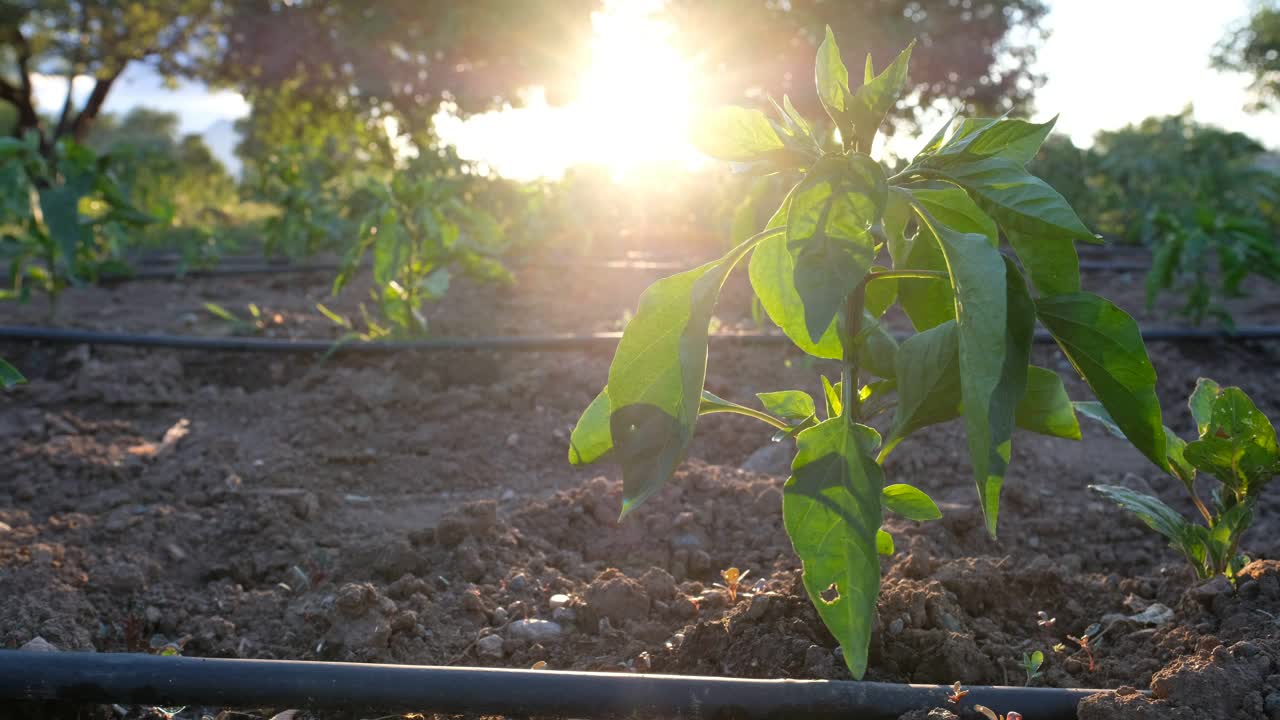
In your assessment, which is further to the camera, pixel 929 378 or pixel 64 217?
pixel 64 217

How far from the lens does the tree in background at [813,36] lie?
11414mm

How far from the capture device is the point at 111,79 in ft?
49.8

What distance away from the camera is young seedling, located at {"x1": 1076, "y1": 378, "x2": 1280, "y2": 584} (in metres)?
1.47

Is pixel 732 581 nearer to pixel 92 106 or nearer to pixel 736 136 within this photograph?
pixel 736 136

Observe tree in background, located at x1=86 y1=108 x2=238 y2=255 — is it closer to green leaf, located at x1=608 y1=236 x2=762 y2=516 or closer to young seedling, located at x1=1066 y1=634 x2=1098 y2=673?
green leaf, located at x1=608 y1=236 x2=762 y2=516

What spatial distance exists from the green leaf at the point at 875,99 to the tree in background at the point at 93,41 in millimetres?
A: 14401

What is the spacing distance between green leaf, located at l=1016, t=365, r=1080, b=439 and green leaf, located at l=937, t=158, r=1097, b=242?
0.57 feet

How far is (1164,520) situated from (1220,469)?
0.38 ft

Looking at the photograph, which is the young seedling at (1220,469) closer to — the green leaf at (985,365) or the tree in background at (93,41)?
the green leaf at (985,365)

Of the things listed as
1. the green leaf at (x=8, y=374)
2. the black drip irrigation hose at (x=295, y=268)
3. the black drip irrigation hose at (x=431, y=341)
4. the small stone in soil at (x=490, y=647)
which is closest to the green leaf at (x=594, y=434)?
the small stone in soil at (x=490, y=647)

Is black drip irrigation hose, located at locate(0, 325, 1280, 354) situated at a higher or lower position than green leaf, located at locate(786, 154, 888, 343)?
lower

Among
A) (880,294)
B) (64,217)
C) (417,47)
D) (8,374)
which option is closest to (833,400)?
(880,294)

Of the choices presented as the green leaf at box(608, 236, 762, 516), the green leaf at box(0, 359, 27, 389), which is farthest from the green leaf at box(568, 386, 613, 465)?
the green leaf at box(0, 359, 27, 389)

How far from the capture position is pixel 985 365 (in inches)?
38.7
